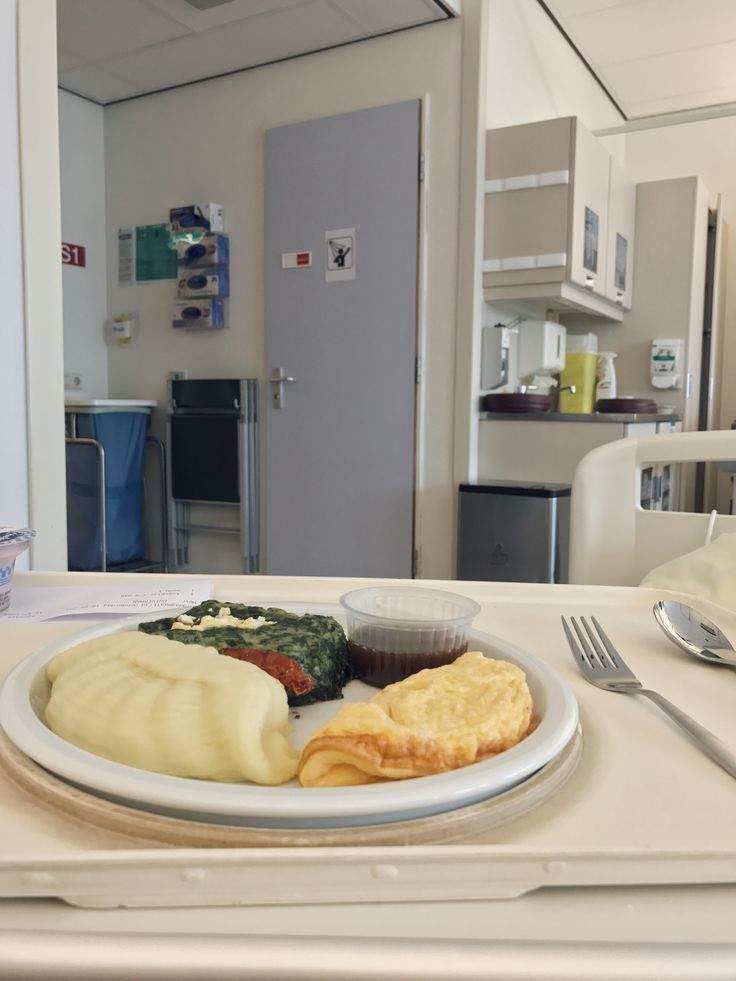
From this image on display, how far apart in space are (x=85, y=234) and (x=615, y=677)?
4.06m

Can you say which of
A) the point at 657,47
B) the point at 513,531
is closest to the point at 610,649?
the point at 513,531

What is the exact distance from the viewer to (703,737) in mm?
497

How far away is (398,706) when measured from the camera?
1.63ft

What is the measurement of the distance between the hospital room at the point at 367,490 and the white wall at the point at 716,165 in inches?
1.1

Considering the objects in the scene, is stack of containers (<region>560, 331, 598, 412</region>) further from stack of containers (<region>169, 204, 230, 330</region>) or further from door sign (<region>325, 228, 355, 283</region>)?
stack of containers (<region>169, 204, 230, 330</region>)

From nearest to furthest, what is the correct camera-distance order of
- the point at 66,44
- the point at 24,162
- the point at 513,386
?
1. the point at 24,162
2. the point at 66,44
3. the point at 513,386

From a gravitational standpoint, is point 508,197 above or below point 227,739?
above

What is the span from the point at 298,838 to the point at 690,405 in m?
4.23

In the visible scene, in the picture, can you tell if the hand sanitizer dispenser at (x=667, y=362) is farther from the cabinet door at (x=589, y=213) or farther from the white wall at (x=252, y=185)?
the white wall at (x=252, y=185)

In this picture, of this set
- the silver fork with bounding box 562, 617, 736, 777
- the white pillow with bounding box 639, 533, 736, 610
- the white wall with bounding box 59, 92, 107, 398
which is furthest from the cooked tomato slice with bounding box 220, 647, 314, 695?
the white wall with bounding box 59, 92, 107, 398

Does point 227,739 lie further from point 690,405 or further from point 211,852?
point 690,405

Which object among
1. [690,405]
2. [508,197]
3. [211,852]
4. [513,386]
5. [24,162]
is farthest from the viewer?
[690,405]

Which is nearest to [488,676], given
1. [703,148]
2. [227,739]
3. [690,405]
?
[227,739]

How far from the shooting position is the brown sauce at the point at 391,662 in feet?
2.14
